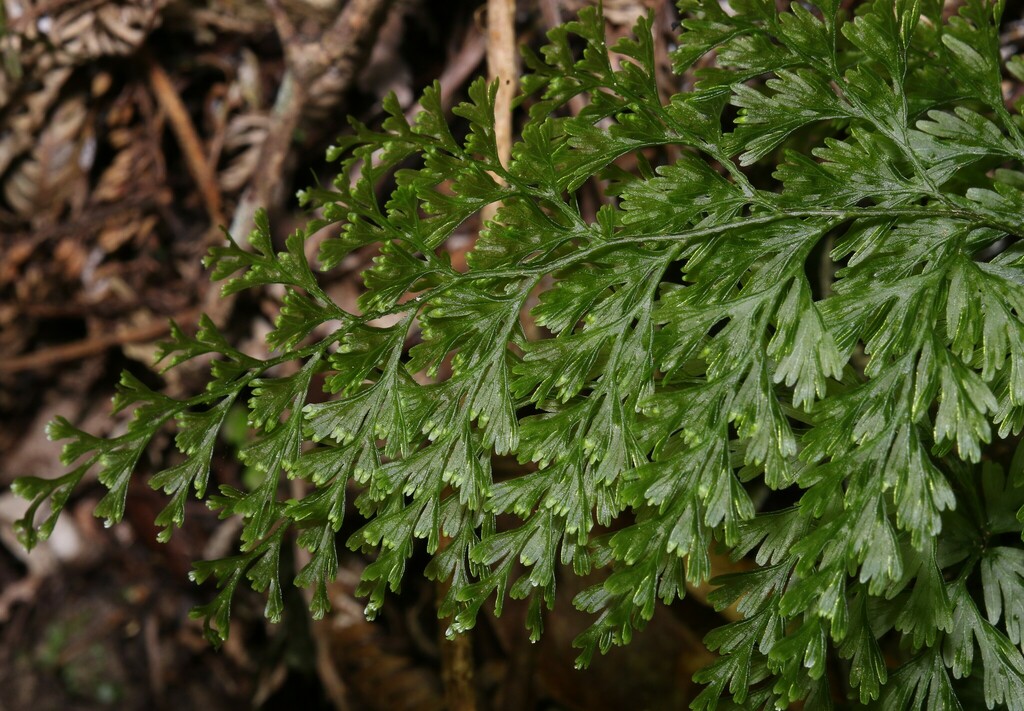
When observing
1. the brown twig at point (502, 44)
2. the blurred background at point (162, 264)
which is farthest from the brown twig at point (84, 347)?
the brown twig at point (502, 44)

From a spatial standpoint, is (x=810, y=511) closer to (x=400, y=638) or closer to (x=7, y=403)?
(x=400, y=638)

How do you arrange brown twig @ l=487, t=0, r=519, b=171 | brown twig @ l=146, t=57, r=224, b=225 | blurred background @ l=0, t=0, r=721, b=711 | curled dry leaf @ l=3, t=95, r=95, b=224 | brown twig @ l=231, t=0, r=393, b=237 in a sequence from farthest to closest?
curled dry leaf @ l=3, t=95, r=95, b=224
brown twig @ l=146, t=57, r=224, b=225
blurred background @ l=0, t=0, r=721, b=711
brown twig @ l=231, t=0, r=393, b=237
brown twig @ l=487, t=0, r=519, b=171

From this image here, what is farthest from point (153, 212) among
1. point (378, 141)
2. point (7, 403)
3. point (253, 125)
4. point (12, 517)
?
point (378, 141)

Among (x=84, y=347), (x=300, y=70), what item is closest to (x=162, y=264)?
(x=84, y=347)

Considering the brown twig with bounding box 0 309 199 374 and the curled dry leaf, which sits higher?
the curled dry leaf

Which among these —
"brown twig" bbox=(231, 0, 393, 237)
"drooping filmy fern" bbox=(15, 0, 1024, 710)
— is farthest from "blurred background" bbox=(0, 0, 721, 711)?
"drooping filmy fern" bbox=(15, 0, 1024, 710)

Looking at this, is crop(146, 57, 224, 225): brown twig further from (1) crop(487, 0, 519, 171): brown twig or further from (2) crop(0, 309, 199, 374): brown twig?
(1) crop(487, 0, 519, 171): brown twig

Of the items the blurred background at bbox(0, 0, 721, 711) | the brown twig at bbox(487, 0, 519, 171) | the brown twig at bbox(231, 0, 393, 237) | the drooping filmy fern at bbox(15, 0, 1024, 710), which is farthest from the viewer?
the blurred background at bbox(0, 0, 721, 711)
